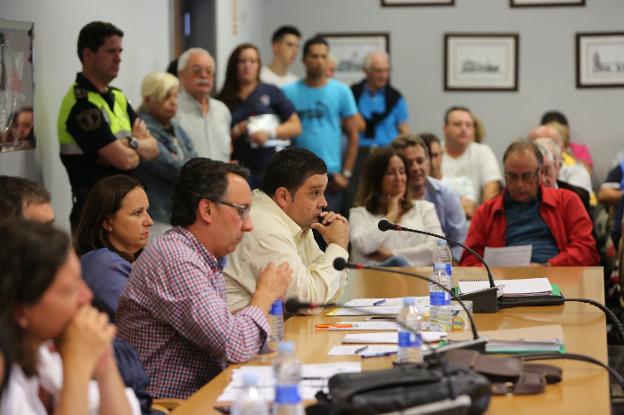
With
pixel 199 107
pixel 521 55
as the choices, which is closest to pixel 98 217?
pixel 199 107

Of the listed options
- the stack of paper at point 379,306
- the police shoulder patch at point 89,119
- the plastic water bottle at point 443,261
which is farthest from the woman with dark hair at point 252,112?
the stack of paper at point 379,306

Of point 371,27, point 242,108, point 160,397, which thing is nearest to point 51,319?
point 160,397

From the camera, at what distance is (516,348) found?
2918 mm

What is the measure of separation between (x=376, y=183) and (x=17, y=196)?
9.63ft

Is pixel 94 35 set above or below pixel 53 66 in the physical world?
above

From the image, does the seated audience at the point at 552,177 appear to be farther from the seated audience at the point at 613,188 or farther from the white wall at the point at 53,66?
the white wall at the point at 53,66

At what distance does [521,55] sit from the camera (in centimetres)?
993

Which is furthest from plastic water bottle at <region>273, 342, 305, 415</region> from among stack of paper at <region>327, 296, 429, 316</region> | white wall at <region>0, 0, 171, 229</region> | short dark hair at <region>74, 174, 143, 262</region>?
white wall at <region>0, 0, 171, 229</region>

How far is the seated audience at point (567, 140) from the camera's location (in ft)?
30.6

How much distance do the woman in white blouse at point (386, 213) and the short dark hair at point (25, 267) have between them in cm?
352

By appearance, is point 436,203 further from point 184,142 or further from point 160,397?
point 160,397

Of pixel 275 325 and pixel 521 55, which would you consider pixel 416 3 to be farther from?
pixel 275 325

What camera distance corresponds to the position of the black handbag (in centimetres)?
218

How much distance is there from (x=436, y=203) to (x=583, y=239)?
1003 mm
